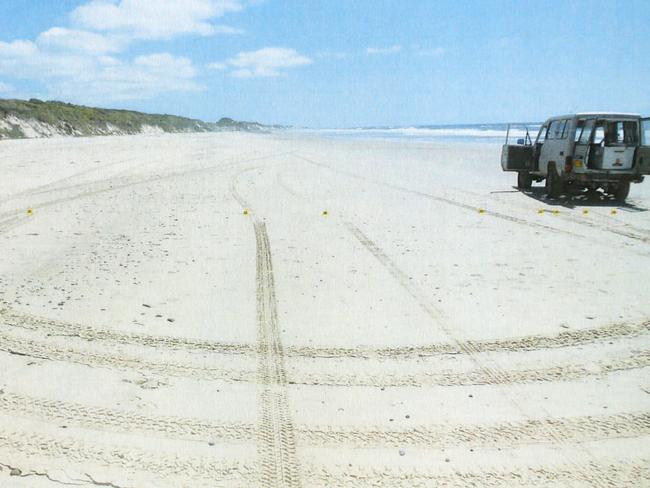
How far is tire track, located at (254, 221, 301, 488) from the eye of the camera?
10.1ft

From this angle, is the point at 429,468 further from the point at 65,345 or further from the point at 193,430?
the point at 65,345

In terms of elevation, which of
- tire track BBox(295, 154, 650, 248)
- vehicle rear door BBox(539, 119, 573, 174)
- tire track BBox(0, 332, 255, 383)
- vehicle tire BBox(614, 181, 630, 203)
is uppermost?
vehicle rear door BBox(539, 119, 573, 174)

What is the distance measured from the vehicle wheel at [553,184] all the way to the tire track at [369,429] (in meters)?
10.7

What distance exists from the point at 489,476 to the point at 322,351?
194 centimetres

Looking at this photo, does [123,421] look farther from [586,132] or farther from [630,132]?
[630,132]

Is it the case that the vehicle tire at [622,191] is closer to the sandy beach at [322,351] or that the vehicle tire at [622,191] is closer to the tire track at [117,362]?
the sandy beach at [322,351]

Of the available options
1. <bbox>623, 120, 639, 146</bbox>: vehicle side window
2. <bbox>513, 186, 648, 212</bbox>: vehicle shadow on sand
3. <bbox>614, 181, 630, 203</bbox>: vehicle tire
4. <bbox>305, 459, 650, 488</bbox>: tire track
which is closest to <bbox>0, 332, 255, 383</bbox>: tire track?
<bbox>305, 459, 650, 488</bbox>: tire track

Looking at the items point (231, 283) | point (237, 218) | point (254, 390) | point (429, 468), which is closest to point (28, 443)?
point (254, 390)

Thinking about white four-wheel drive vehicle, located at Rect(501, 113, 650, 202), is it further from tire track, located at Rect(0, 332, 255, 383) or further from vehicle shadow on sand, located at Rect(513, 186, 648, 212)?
tire track, located at Rect(0, 332, 255, 383)

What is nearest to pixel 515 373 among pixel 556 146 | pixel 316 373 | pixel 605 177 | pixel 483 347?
pixel 483 347

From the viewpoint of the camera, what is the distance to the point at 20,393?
12.7 feet

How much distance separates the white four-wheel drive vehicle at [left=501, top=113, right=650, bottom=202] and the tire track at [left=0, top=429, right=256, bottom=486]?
39.4ft

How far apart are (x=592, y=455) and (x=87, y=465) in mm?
2997

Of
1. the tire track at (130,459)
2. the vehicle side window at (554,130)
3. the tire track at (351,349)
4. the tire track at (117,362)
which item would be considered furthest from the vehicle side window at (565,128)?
the tire track at (130,459)
